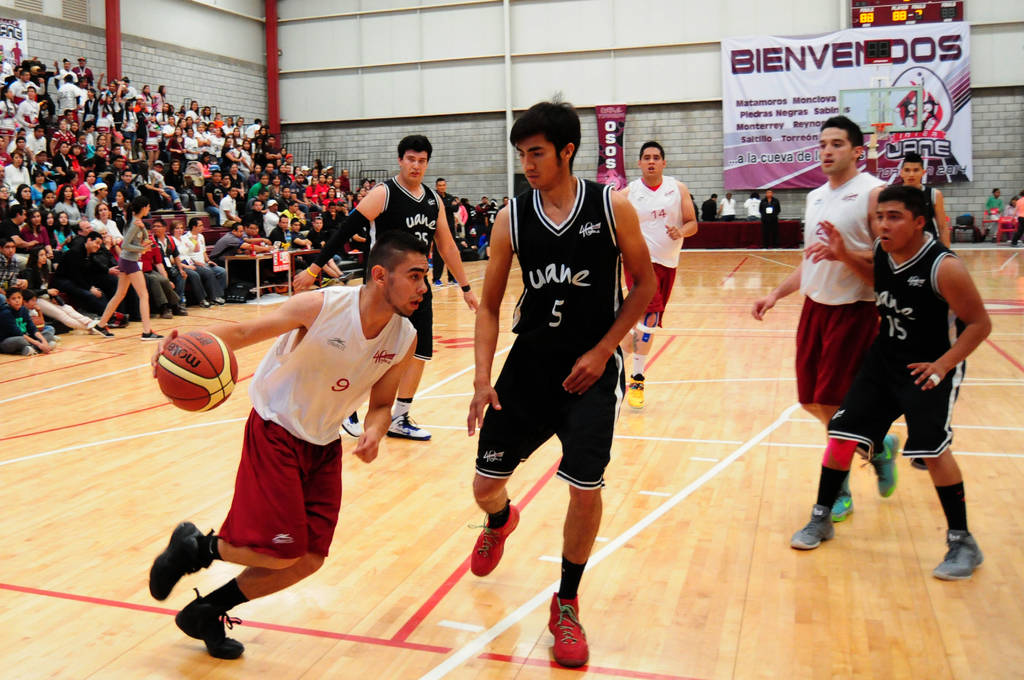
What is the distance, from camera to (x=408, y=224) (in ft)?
19.9

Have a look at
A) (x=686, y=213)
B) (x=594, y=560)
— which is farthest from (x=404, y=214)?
(x=594, y=560)

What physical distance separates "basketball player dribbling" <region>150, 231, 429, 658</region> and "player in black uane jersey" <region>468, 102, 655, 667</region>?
15.5 inches

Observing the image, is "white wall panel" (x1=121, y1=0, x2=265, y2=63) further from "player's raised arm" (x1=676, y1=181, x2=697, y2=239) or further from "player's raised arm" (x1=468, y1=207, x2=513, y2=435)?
"player's raised arm" (x1=468, y1=207, x2=513, y2=435)

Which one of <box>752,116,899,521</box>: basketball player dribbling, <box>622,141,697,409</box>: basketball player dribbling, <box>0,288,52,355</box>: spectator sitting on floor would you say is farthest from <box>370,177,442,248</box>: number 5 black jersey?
<box>0,288,52,355</box>: spectator sitting on floor

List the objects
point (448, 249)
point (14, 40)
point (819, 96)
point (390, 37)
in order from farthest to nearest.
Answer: point (390, 37) → point (819, 96) → point (14, 40) → point (448, 249)

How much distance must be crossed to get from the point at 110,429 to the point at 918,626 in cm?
551

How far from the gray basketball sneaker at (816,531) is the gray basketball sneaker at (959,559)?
51cm

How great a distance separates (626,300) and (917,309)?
1.47 m

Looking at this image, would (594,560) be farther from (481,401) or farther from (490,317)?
(490,317)

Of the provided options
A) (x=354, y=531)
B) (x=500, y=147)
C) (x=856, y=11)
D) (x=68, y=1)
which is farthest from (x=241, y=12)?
(x=354, y=531)

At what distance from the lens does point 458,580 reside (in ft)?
12.9

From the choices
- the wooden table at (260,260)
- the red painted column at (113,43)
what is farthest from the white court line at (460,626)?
the red painted column at (113,43)

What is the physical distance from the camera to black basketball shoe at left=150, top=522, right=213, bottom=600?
10.5ft

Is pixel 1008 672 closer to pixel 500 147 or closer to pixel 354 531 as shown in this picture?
pixel 354 531
